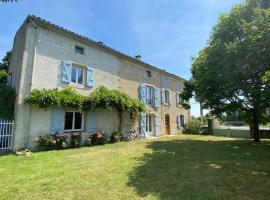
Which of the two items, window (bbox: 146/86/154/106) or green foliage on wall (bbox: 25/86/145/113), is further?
window (bbox: 146/86/154/106)

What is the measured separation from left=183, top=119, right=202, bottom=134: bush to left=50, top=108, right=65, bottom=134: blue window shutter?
14.8 metres

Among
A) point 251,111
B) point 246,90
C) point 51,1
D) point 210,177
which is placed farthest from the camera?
point 251,111

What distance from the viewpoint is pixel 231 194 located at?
13.0 ft

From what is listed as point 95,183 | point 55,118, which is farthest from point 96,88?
point 95,183

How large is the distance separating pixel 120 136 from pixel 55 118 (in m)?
4.99

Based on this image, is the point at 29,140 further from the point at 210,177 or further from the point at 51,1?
the point at 210,177

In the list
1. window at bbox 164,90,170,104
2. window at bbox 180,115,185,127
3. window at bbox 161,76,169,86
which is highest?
window at bbox 161,76,169,86

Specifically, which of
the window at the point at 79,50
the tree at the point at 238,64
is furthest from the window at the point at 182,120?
the window at the point at 79,50

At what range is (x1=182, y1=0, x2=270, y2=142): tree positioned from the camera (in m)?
8.43

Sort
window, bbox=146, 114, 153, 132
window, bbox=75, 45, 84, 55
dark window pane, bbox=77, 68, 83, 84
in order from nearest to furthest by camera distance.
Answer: dark window pane, bbox=77, 68, 83, 84 → window, bbox=75, 45, 84, 55 → window, bbox=146, 114, 153, 132

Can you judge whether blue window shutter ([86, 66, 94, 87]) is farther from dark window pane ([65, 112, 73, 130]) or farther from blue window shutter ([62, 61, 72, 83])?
dark window pane ([65, 112, 73, 130])

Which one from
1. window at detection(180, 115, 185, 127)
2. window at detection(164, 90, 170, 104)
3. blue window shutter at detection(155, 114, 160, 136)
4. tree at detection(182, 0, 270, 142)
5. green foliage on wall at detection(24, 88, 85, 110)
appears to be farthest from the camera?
window at detection(180, 115, 185, 127)

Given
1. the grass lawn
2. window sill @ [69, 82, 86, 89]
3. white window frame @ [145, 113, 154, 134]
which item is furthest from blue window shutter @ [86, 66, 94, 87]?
white window frame @ [145, 113, 154, 134]

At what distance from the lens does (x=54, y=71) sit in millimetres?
10695
